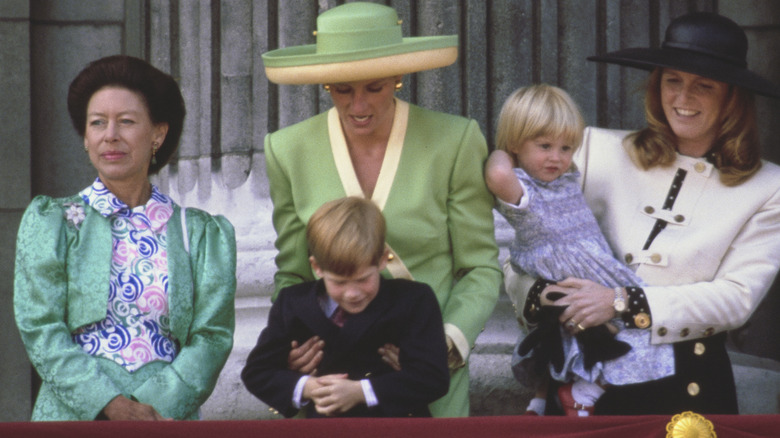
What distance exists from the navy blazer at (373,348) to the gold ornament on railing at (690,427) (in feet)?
2.20

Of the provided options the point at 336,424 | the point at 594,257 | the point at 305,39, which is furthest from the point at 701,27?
the point at 336,424

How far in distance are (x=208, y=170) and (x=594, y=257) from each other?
1732mm

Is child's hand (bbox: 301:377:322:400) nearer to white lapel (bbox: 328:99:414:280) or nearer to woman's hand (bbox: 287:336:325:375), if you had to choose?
woman's hand (bbox: 287:336:325:375)

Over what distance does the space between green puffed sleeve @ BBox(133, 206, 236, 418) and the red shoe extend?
1.02m

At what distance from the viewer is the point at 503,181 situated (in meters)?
4.09

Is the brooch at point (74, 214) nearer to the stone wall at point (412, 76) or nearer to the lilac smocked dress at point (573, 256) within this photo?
the stone wall at point (412, 76)

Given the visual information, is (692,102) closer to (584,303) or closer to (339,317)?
(584,303)

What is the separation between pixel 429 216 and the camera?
13.4ft

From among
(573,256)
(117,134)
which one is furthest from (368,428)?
(117,134)

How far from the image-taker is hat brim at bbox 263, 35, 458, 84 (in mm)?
3922

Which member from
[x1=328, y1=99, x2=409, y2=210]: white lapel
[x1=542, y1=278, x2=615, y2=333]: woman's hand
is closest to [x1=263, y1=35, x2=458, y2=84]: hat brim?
[x1=328, y1=99, x2=409, y2=210]: white lapel

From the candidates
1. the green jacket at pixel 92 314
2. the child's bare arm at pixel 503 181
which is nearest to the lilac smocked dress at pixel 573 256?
the child's bare arm at pixel 503 181

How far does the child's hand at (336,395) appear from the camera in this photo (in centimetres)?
368

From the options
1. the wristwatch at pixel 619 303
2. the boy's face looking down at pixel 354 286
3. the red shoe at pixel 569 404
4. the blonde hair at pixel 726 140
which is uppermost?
the blonde hair at pixel 726 140
